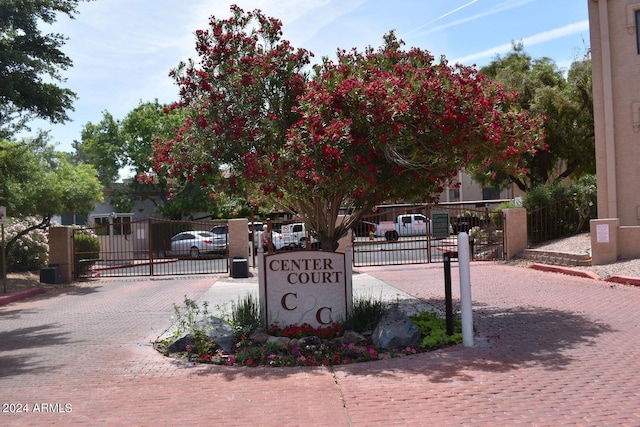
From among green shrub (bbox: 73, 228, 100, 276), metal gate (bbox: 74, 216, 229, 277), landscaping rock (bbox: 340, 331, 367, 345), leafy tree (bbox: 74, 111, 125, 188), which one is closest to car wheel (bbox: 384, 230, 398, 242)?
metal gate (bbox: 74, 216, 229, 277)

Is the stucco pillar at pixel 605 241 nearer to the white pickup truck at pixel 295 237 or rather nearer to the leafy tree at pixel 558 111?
the leafy tree at pixel 558 111

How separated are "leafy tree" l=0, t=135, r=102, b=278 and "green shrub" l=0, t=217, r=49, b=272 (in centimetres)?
25

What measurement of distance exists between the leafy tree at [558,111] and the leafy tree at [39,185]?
16.3 m

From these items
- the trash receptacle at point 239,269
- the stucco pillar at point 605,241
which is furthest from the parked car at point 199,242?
the stucco pillar at point 605,241

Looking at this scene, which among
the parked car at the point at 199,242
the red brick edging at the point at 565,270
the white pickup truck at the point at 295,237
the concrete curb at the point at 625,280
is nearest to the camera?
the concrete curb at the point at 625,280

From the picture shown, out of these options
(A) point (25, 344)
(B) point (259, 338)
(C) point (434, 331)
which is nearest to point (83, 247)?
(A) point (25, 344)

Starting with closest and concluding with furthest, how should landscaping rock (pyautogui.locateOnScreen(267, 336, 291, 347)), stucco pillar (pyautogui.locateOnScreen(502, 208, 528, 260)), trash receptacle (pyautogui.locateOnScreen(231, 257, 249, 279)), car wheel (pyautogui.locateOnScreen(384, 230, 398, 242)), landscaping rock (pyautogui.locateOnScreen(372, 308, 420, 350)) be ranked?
1. landscaping rock (pyautogui.locateOnScreen(372, 308, 420, 350))
2. landscaping rock (pyautogui.locateOnScreen(267, 336, 291, 347))
3. trash receptacle (pyautogui.locateOnScreen(231, 257, 249, 279))
4. stucco pillar (pyautogui.locateOnScreen(502, 208, 528, 260))
5. car wheel (pyautogui.locateOnScreen(384, 230, 398, 242))

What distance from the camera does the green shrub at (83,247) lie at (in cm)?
2282

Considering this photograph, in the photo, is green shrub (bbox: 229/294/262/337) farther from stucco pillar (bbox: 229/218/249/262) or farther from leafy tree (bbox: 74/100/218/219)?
leafy tree (bbox: 74/100/218/219)

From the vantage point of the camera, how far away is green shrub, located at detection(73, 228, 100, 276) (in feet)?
74.9

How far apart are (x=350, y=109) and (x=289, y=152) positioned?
1.03m

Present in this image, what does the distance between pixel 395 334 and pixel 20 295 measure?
12458mm

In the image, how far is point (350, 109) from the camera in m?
8.90

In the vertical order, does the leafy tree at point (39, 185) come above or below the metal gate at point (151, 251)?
above
